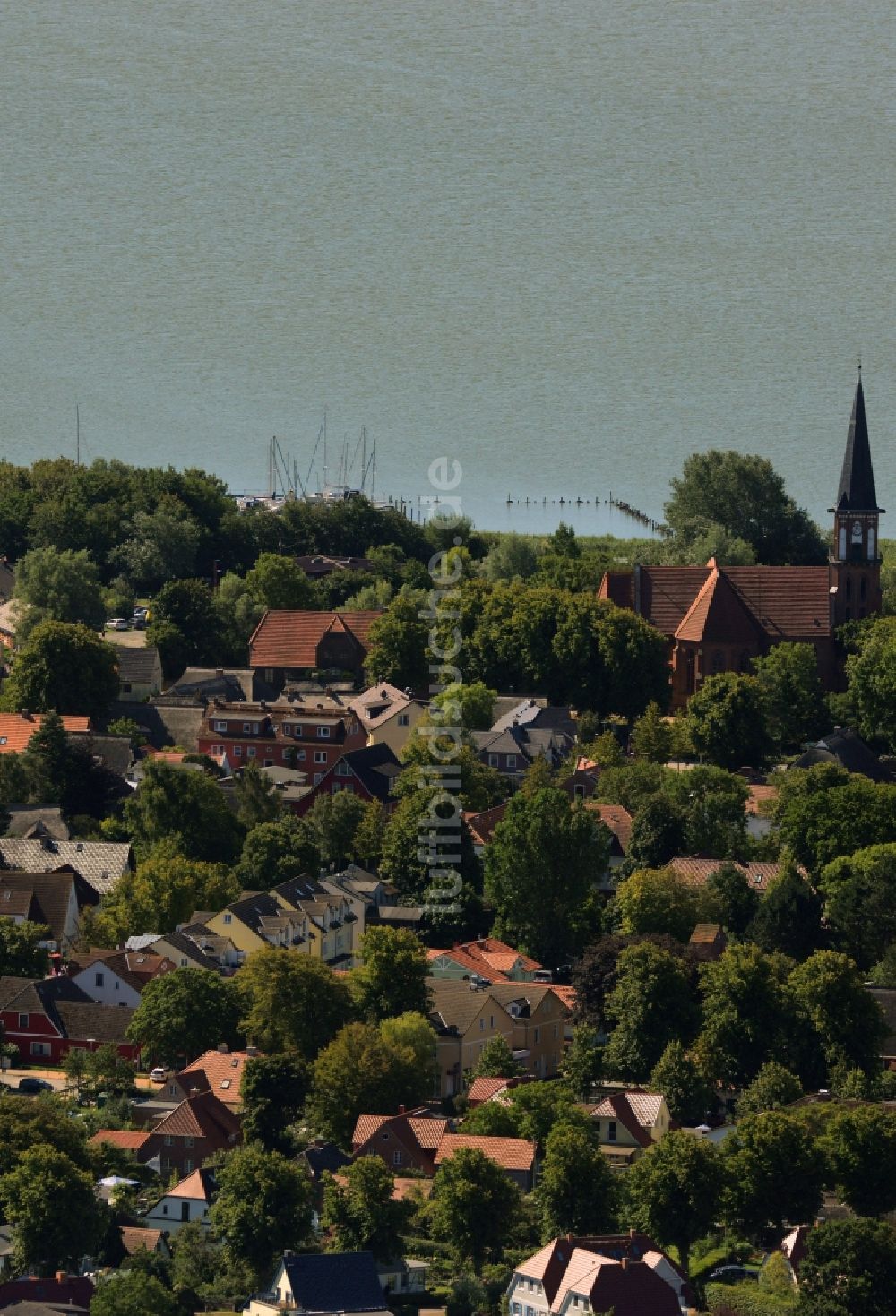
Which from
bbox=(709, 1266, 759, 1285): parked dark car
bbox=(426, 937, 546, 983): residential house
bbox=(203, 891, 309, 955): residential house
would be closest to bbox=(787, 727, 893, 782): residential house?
bbox=(426, 937, 546, 983): residential house

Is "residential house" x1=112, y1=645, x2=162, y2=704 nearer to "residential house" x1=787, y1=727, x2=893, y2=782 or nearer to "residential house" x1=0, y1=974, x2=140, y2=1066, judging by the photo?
"residential house" x1=787, y1=727, x2=893, y2=782

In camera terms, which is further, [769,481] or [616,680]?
[769,481]

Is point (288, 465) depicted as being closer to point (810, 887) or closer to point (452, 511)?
point (452, 511)

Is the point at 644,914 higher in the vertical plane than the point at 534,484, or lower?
lower

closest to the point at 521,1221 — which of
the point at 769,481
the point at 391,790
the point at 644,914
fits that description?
the point at 644,914

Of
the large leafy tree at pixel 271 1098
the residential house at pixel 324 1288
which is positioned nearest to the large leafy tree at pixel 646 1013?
the large leafy tree at pixel 271 1098

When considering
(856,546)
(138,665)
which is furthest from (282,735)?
(856,546)
